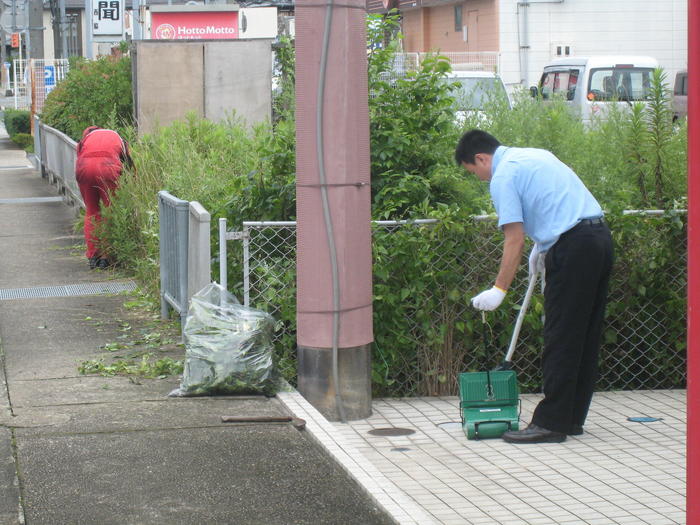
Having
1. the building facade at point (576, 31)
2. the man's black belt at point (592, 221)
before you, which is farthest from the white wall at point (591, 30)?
the man's black belt at point (592, 221)

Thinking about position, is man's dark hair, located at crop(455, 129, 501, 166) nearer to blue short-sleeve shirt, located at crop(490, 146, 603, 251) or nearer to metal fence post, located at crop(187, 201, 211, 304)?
blue short-sleeve shirt, located at crop(490, 146, 603, 251)

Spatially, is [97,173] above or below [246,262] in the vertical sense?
above

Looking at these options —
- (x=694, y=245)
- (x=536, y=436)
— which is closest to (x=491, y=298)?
(x=536, y=436)

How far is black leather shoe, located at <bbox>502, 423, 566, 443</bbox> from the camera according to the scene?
19.6 feet

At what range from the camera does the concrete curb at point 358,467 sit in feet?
14.9

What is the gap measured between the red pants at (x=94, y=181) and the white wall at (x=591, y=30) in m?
22.4

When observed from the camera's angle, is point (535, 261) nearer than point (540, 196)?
No

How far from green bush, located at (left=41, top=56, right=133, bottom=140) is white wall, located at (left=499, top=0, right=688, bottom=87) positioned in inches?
A: 636

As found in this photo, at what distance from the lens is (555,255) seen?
589cm

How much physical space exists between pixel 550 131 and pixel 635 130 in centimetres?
82

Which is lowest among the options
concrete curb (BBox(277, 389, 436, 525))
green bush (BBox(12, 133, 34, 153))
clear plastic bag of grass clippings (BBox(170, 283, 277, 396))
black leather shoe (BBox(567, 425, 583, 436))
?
black leather shoe (BBox(567, 425, 583, 436))

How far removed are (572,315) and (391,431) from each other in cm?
120

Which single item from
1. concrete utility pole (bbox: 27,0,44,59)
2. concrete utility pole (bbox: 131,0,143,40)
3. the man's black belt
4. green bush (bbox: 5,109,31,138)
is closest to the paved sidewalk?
the man's black belt

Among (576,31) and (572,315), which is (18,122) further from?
(572,315)
